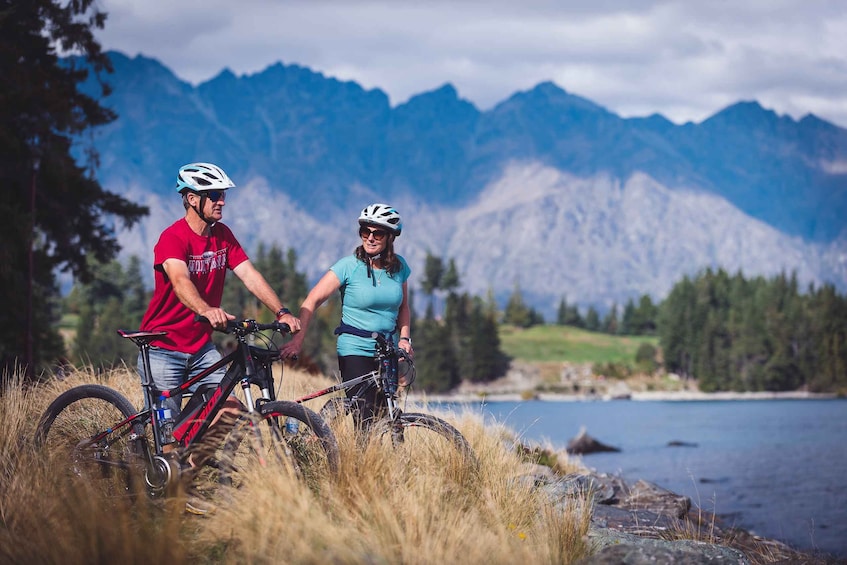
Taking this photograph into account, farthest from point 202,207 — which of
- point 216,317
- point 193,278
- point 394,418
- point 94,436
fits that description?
point 394,418

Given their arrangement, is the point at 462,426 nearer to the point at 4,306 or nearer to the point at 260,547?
the point at 260,547

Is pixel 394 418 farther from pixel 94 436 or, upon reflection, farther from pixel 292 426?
→ pixel 94 436

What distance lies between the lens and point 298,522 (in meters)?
5.10

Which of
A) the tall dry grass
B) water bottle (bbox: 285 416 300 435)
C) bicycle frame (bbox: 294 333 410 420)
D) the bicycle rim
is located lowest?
the tall dry grass

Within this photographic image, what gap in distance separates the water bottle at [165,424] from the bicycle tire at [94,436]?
6.4 inches

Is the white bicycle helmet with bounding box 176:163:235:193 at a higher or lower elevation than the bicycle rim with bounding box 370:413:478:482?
higher

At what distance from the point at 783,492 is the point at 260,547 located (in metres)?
27.4

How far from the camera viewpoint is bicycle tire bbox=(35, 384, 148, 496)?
646 cm

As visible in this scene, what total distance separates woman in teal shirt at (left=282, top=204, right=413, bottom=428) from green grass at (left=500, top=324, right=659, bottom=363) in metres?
154

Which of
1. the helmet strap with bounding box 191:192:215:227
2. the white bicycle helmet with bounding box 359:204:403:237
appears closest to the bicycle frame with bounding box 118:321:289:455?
the helmet strap with bounding box 191:192:215:227

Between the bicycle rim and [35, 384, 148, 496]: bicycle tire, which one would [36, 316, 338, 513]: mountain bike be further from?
the bicycle rim

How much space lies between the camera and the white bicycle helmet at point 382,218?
24.2ft

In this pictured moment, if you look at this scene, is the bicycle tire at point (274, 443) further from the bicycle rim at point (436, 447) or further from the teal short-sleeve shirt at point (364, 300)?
the teal short-sleeve shirt at point (364, 300)

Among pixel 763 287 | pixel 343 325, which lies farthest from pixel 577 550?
pixel 763 287
